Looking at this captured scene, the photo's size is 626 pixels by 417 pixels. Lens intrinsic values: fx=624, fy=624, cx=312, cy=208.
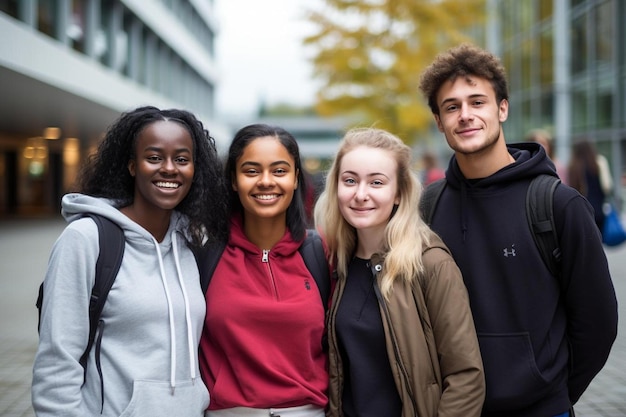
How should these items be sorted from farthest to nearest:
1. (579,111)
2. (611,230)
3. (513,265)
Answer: (579,111)
(611,230)
(513,265)

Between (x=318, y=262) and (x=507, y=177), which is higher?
(x=507, y=177)

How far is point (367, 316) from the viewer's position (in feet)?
8.87

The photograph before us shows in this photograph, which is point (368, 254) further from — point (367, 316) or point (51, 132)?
point (51, 132)

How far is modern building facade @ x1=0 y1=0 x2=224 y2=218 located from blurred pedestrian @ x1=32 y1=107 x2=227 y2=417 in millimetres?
416

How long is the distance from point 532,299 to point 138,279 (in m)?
1.64

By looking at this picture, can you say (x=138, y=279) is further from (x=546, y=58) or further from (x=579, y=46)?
(x=546, y=58)

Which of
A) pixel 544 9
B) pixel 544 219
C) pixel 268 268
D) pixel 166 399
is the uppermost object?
pixel 544 9

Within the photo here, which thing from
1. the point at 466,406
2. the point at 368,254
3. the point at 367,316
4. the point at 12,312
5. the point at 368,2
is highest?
the point at 368,2

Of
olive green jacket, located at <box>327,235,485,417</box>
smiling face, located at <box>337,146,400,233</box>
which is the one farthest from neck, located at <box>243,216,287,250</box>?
olive green jacket, located at <box>327,235,485,417</box>

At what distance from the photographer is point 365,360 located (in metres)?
2.68

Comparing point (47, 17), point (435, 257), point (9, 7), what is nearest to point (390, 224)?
point (435, 257)

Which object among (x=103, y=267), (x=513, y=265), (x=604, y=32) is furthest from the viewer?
(x=604, y=32)

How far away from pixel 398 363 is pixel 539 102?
25.9m

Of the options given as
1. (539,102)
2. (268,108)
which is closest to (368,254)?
(539,102)
